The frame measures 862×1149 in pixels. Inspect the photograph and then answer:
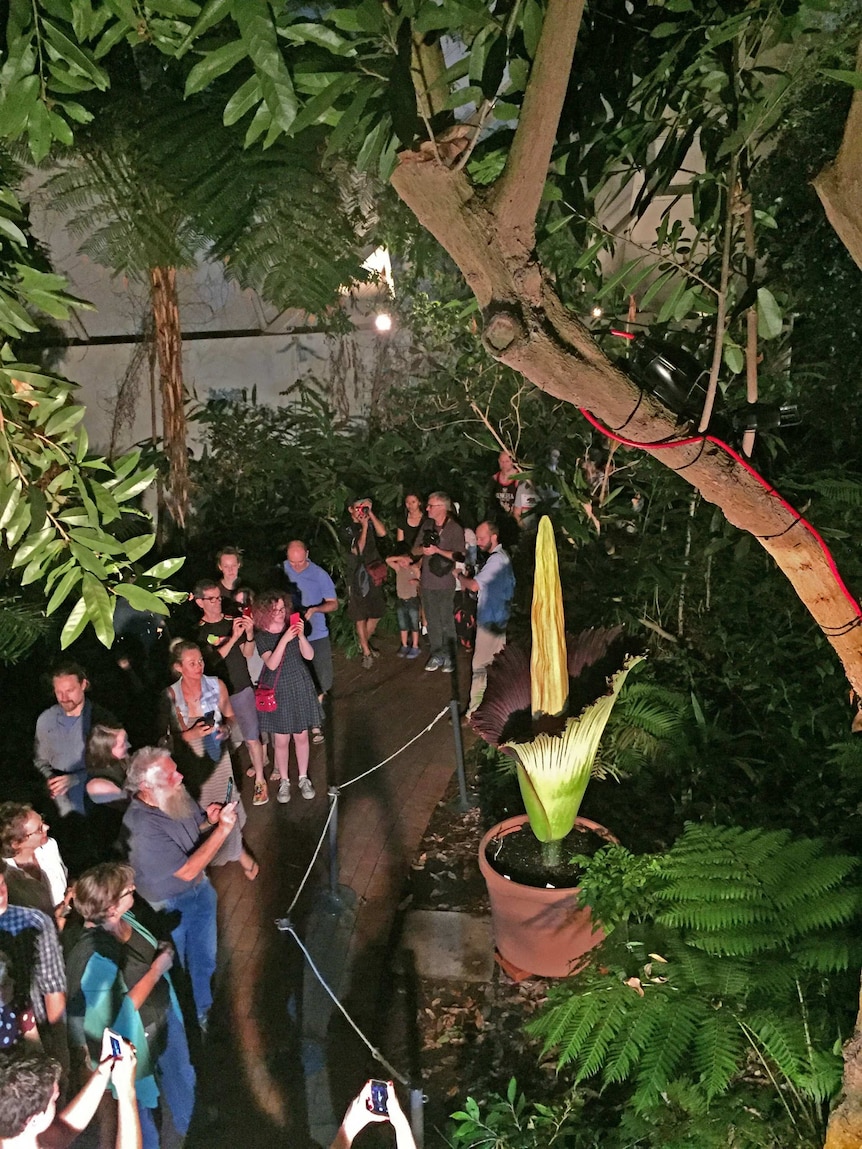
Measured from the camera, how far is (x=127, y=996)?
2.33m

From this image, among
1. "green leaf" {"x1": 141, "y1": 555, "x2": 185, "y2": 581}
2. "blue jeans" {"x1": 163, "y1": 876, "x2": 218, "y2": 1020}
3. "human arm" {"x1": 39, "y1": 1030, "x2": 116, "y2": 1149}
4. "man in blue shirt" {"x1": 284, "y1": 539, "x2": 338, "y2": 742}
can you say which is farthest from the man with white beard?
"man in blue shirt" {"x1": 284, "y1": 539, "x2": 338, "y2": 742}

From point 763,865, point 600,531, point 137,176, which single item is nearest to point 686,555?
point 600,531

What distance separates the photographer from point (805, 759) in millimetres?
3785

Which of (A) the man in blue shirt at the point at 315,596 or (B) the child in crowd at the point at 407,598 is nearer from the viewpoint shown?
(A) the man in blue shirt at the point at 315,596

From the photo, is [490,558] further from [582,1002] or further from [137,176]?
[137,176]

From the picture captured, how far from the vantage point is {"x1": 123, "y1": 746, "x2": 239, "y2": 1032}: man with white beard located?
109 inches

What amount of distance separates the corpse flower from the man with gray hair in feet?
7.16

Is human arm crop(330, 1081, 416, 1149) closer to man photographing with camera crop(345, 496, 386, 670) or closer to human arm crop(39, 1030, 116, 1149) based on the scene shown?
human arm crop(39, 1030, 116, 1149)

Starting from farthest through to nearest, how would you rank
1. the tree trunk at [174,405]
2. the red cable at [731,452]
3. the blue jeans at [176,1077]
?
the tree trunk at [174,405] → the blue jeans at [176,1077] → the red cable at [731,452]

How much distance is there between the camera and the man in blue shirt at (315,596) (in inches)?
194

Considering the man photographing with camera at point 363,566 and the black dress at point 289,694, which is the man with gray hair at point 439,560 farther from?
the black dress at point 289,694

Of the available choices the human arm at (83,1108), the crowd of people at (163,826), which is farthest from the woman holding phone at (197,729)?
the human arm at (83,1108)

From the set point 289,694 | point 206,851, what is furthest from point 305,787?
point 206,851

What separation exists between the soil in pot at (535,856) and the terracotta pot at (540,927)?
3.0 inches
